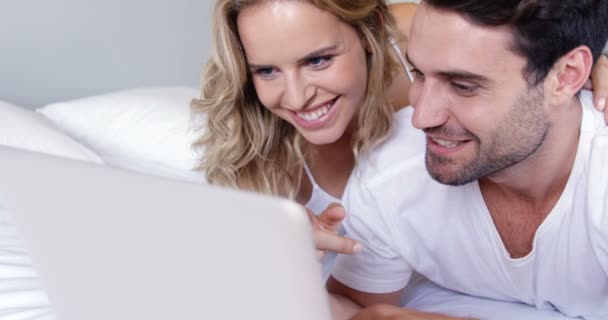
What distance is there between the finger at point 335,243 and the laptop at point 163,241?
0.45m

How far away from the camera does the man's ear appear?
978mm

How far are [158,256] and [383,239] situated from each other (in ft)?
2.85

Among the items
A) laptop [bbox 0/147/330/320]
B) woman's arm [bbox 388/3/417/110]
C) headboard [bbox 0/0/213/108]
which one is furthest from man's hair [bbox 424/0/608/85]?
headboard [bbox 0/0/213/108]

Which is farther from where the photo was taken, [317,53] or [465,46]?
[317,53]

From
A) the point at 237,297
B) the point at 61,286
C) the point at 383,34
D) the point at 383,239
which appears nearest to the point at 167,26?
the point at 383,34

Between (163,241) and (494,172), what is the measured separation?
2.52ft

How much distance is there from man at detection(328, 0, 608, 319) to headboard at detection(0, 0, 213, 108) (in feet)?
3.46

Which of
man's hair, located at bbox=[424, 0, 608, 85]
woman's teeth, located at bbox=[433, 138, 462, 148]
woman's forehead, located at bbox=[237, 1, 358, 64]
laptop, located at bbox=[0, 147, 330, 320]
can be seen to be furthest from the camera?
woman's forehead, located at bbox=[237, 1, 358, 64]

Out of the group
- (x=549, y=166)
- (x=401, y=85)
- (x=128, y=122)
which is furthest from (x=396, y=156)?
(x=128, y=122)

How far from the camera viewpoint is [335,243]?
94 centimetres

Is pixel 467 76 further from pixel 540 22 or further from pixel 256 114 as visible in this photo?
pixel 256 114

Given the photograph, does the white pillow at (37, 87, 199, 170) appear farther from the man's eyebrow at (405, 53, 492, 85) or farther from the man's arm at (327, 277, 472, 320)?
the man's eyebrow at (405, 53, 492, 85)

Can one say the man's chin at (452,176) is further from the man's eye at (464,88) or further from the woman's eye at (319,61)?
the woman's eye at (319,61)

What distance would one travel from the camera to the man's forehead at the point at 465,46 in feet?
3.10
